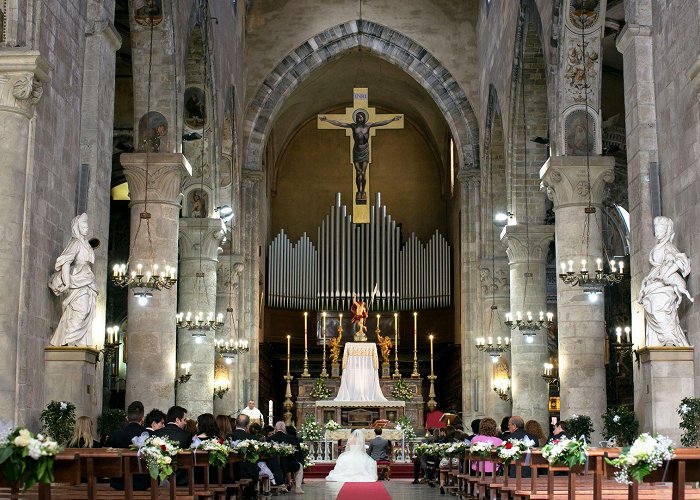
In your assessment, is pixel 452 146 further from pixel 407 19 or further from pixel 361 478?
pixel 361 478

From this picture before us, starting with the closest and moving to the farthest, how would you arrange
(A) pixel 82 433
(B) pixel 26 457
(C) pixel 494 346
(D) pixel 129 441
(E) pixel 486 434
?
1. (B) pixel 26 457
2. (D) pixel 129 441
3. (A) pixel 82 433
4. (E) pixel 486 434
5. (C) pixel 494 346

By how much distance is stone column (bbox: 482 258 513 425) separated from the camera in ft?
105

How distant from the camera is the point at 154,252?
70.0 feet

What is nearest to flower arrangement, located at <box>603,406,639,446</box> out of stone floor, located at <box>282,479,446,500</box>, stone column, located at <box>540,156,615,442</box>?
stone floor, located at <box>282,479,446,500</box>

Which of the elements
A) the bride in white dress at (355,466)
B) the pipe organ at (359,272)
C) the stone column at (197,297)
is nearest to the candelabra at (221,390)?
the stone column at (197,297)

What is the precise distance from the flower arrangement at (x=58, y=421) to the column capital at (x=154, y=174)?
27.3ft

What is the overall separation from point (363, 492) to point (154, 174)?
7.39m

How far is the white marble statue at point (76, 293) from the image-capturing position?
14.0 m

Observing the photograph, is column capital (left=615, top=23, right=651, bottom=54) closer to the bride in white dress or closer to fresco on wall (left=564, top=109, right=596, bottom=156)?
fresco on wall (left=564, top=109, right=596, bottom=156)

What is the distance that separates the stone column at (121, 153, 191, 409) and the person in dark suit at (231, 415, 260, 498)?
11.5ft

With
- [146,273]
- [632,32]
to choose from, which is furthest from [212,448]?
[632,32]

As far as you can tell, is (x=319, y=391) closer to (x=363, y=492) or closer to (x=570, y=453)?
(x=363, y=492)

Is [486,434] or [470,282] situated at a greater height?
[470,282]

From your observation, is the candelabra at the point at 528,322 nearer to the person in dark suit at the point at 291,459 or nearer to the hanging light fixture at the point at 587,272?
the hanging light fixture at the point at 587,272
